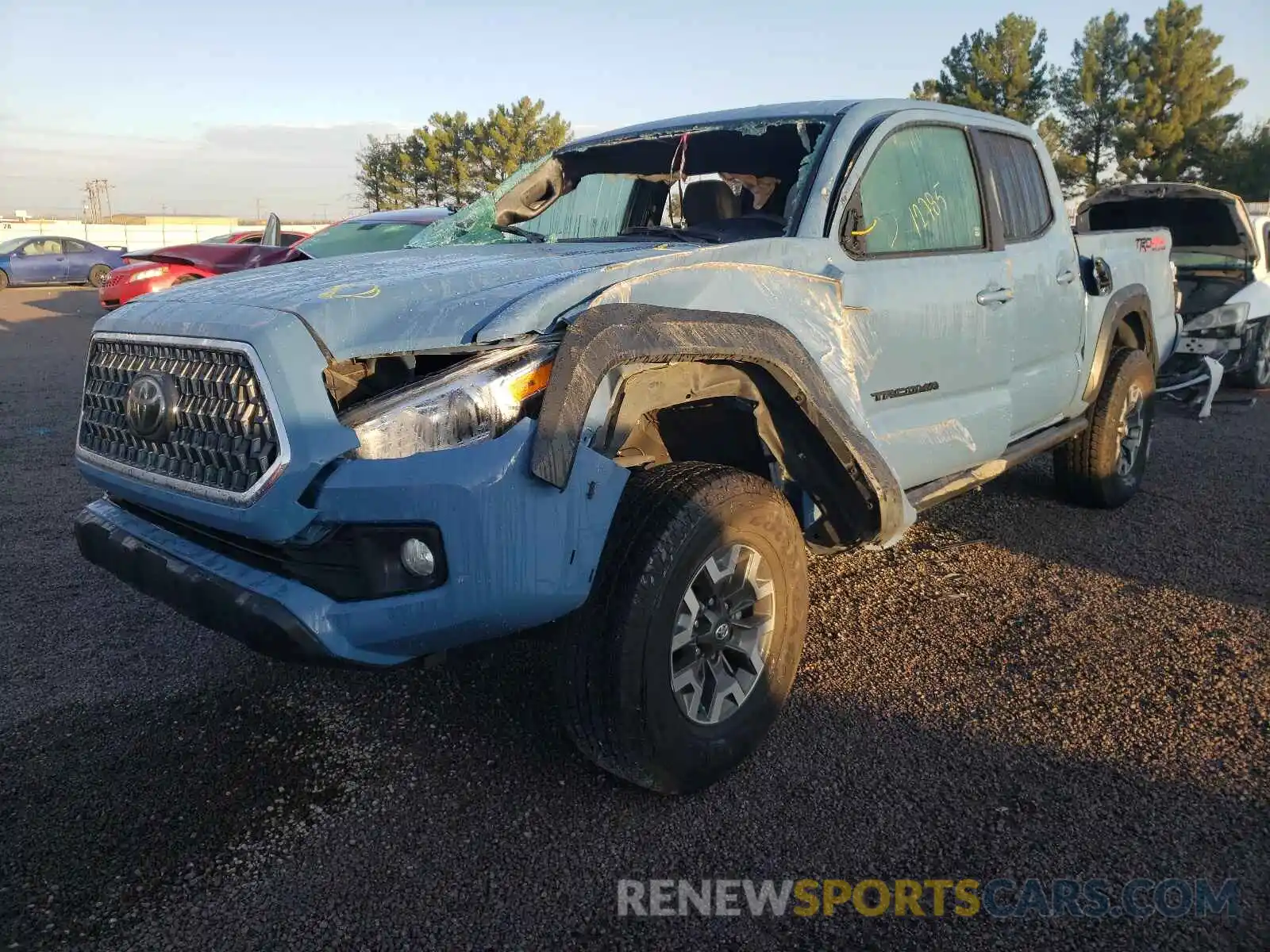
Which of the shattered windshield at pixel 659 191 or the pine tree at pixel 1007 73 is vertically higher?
the pine tree at pixel 1007 73

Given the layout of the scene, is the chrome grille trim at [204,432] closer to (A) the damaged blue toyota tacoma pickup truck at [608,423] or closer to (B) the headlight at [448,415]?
(A) the damaged blue toyota tacoma pickup truck at [608,423]

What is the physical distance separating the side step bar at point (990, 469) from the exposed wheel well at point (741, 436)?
383 mm

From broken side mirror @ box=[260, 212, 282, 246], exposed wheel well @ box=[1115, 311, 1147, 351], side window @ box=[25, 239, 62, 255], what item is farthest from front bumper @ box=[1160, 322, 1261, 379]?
side window @ box=[25, 239, 62, 255]

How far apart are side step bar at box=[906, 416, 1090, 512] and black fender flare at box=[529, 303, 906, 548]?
0.49 metres

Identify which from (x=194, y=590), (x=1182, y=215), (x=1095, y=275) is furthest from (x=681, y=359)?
(x=1182, y=215)

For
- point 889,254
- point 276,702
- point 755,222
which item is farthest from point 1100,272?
point 276,702


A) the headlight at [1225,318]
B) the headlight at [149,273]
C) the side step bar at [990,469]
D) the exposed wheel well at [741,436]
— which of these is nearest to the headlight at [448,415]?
the exposed wheel well at [741,436]

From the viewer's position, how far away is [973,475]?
13.0 ft

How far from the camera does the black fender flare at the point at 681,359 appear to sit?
87.0 inches

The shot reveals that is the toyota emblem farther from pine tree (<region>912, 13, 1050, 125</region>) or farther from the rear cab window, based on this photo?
pine tree (<region>912, 13, 1050, 125</region>)

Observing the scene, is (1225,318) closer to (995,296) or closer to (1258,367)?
(1258,367)

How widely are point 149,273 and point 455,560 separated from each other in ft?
46.7

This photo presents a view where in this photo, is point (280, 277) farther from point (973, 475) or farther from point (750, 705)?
point (973, 475)

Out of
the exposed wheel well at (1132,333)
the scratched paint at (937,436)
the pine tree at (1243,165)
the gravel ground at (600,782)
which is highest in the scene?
the pine tree at (1243,165)
